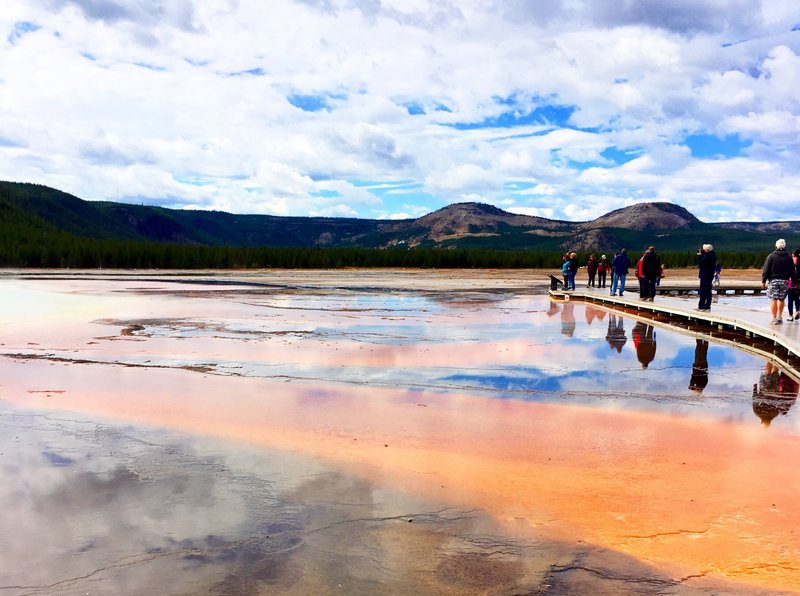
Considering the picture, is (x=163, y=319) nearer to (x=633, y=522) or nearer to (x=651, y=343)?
(x=651, y=343)

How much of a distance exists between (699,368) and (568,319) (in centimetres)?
981

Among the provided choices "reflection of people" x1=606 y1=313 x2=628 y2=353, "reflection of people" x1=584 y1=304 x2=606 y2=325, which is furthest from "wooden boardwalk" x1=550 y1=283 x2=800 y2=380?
"reflection of people" x1=606 y1=313 x2=628 y2=353

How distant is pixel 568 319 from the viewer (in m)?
22.7

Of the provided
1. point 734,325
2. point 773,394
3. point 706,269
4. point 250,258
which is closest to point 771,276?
point 734,325

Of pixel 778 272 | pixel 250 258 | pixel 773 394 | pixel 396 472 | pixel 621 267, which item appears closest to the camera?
pixel 396 472

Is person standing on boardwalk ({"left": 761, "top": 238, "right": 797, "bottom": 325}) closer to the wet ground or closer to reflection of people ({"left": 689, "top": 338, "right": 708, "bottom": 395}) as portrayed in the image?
reflection of people ({"left": 689, "top": 338, "right": 708, "bottom": 395})

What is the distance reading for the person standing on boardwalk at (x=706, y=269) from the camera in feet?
60.8

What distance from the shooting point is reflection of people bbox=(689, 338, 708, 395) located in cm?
1119

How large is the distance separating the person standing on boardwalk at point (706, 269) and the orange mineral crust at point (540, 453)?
10616mm

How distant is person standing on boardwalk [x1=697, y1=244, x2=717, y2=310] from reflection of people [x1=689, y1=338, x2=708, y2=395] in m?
2.71

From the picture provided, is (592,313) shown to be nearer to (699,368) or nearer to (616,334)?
(616,334)

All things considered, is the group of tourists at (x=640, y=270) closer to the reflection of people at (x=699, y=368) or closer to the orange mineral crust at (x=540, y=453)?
the reflection of people at (x=699, y=368)

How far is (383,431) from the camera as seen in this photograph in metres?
8.43

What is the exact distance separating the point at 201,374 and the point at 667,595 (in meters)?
9.18
